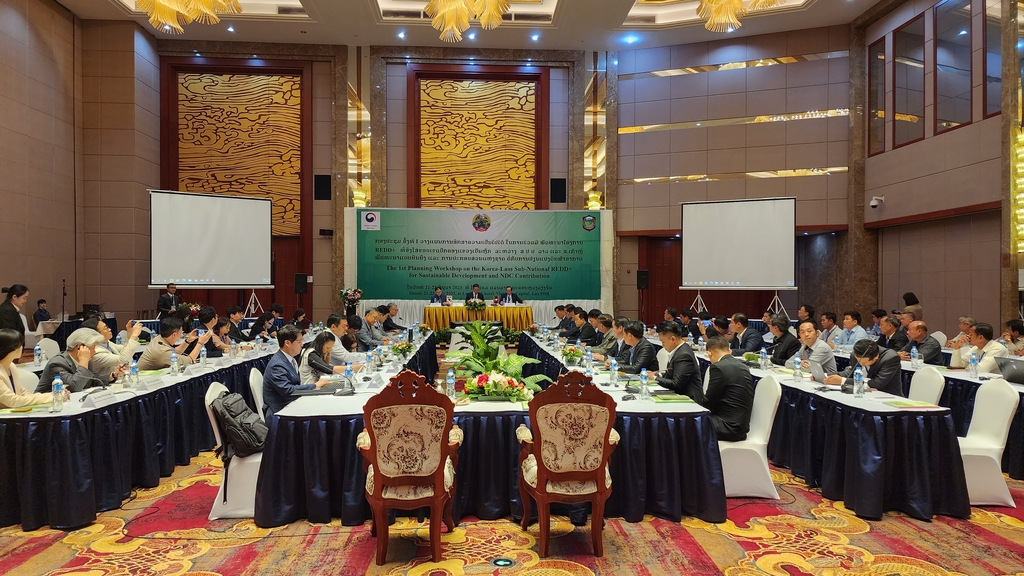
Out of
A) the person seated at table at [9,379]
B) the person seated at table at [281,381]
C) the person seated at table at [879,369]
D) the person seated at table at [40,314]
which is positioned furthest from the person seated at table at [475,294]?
the person seated at table at [9,379]

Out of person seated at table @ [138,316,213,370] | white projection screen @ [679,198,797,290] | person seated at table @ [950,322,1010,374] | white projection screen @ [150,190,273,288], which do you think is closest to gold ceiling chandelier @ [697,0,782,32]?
white projection screen @ [679,198,797,290]

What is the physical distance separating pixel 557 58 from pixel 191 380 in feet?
39.6

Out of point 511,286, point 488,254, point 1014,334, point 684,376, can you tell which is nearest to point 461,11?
point 684,376

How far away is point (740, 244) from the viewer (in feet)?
39.5

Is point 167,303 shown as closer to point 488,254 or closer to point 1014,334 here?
point 488,254

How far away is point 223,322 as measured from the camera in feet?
22.1

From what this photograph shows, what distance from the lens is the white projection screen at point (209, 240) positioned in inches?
428

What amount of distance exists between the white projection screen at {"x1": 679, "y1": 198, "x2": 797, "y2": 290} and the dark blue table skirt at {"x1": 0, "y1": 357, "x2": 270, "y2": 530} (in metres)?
10.1

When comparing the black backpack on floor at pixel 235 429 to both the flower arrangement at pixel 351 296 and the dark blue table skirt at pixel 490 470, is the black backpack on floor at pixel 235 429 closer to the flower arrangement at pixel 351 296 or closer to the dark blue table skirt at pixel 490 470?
the dark blue table skirt at pixel 490 470

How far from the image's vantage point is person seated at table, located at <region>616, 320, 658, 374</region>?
17.7ft

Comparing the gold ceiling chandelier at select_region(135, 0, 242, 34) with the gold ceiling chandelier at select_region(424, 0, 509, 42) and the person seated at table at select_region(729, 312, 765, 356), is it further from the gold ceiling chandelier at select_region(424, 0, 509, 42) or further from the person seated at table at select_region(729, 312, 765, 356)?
the person seated at table at select_region(729, 312, 765, 356)

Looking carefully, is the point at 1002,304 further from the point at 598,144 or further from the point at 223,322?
the point at 223,322

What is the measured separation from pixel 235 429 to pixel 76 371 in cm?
167

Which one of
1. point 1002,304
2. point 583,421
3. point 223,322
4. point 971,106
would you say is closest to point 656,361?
point 583,421
